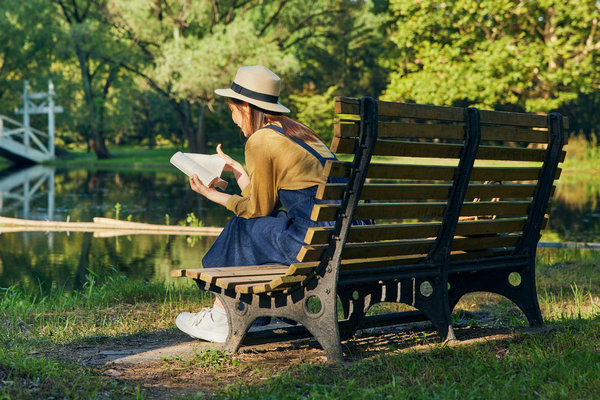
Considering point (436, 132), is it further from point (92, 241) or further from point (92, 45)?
point (92, 45)

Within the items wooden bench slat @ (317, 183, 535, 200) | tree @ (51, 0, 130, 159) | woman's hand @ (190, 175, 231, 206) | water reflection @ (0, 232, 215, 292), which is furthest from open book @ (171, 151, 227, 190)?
tree @ (51, 0, 130, 159)

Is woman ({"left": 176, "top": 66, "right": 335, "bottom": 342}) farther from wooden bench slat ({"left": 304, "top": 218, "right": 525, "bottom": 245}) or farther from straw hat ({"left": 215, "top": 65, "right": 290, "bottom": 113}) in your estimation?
wooden bench slat ({"left": 304, "top": 218, "right": 525, "bottom": 245})

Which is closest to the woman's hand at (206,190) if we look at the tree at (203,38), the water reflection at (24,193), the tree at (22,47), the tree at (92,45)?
the water reflection at (24,193)

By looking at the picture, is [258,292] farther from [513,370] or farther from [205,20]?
[205,20]

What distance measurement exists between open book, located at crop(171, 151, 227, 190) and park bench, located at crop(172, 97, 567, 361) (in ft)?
1.73

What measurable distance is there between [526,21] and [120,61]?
57.4 feet

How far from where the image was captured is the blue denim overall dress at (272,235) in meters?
3.92

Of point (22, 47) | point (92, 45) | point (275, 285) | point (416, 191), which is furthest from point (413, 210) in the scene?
point (22, 47)

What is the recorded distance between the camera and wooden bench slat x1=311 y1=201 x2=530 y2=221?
3377 millimetres

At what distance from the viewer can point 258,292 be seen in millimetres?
3586

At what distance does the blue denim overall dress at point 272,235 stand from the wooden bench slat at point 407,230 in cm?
41

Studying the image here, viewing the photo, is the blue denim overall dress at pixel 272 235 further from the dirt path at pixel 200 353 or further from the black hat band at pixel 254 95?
the dirt path at pixel 200 353

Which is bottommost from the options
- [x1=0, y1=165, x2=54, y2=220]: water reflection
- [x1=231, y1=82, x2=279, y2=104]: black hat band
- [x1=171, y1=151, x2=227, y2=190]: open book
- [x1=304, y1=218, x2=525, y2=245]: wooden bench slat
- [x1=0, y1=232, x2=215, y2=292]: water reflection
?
[x1=0, y1=165, x2=54, y2=220]: water reflection

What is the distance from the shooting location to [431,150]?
11.8ft
